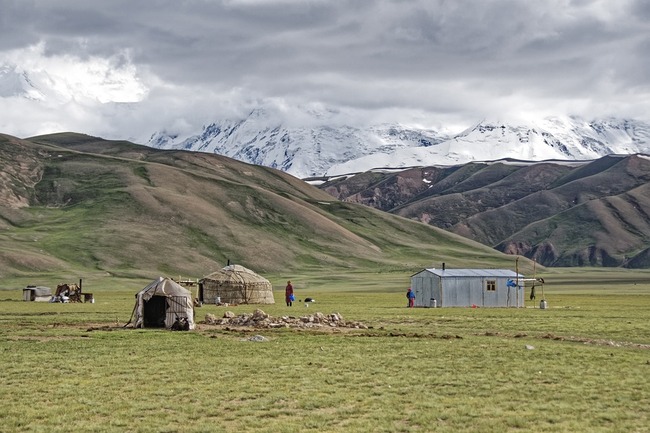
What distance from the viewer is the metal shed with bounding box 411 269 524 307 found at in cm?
8438

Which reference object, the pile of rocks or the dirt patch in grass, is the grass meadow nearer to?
the dirt patch in grass

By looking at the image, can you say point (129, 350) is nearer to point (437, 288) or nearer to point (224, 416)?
point (224, 416)

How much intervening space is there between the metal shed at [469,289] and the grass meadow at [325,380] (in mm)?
37833

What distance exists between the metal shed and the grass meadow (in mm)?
37833

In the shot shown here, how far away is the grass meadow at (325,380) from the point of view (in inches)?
791

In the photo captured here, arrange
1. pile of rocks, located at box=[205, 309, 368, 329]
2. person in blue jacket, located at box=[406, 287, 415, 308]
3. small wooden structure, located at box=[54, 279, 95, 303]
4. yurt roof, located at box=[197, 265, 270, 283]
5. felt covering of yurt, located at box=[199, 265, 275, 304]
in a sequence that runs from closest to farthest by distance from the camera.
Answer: pile of rocks, located at box=[205, 309, 368, 329]
person in blue jacket, located at box=[406, 287, 415, 308]
felt covering of yurt, located at box=[199, 265, 275, 304]
yurt roof, located at box=[197, 265, 270, 283]
small wooden structure, located at box=[54, 279, 95, 303]

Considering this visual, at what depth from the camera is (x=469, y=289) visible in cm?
8506

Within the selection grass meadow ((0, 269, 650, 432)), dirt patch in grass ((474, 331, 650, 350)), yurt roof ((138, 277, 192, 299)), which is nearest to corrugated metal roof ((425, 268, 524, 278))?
grass meadow ((0, 269, 650, 432))

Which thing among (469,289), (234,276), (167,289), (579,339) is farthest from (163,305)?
(469,289)

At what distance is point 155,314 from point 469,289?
42.9m

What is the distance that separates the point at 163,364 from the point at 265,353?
5.19m

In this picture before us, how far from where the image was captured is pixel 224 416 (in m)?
20.9

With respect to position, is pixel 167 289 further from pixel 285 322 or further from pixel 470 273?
pixel 470 273

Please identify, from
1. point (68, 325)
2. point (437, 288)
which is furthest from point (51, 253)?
point (68, 325)
